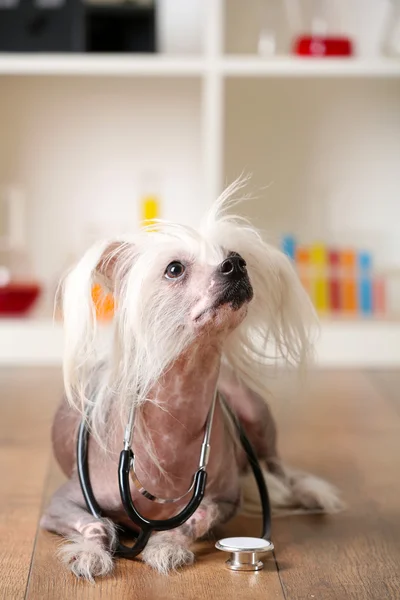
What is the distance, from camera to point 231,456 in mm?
1290

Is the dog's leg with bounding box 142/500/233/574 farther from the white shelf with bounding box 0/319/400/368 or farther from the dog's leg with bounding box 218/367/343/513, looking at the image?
the white shelf with bounding box 0/319/400/368

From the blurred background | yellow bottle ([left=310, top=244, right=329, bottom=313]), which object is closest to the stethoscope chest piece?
yellow bottle ([left=310, top=244, right=329, bottom=313])

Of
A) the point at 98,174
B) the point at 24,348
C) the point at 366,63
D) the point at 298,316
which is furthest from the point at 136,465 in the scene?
the point at 98,174

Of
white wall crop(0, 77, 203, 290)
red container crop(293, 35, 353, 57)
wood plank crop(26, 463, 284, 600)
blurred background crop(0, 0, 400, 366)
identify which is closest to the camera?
wood plank crop(26, 463, 284, 600)

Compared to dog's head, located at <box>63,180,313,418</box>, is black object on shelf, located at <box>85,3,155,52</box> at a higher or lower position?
higher

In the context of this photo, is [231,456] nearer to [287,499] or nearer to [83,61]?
[287,499]

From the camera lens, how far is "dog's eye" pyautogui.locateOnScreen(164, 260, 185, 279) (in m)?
1.15

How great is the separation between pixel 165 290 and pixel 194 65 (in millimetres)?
1647

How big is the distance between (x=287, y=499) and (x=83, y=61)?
1586 mm

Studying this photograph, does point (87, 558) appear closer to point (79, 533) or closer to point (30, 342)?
point (79, 533)

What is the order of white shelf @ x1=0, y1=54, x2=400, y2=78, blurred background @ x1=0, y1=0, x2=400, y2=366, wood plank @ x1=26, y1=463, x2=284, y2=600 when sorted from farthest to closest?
blurred background @ x1=0, y1=0, x2=400, y2=366 < white shelf @ x1=0, y1=54, x2=400, y2=78 < wood plank @ x1=26, y1=463, x2=284, y2=600

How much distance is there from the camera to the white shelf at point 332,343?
8.84 ft

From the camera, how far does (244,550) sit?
1171 millimetres

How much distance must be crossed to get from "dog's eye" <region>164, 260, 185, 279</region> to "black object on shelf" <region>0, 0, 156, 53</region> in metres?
1.73
